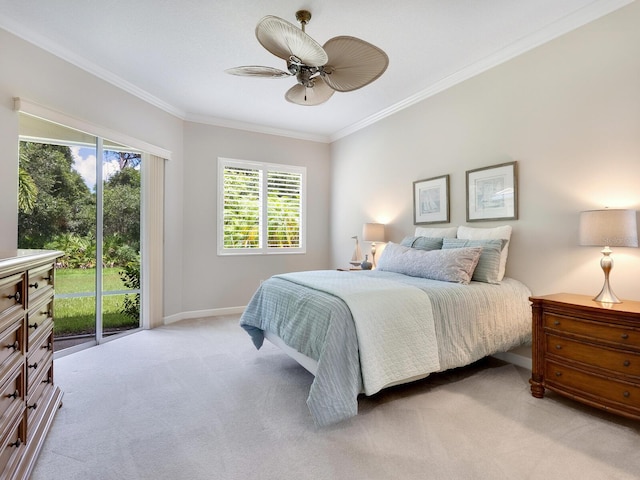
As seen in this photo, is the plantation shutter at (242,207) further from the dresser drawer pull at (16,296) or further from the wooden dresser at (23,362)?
the dresser drawer pull at (16,296)

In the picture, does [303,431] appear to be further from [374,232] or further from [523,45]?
[523,45]

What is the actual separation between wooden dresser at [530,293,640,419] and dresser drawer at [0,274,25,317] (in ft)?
10.1

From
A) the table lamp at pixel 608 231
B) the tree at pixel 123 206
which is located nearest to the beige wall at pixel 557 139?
the table lamp at pixel 608 231

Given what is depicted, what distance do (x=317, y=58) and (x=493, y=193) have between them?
2.15 m

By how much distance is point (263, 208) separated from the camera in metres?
5.29

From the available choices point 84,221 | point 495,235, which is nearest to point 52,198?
point 84,221

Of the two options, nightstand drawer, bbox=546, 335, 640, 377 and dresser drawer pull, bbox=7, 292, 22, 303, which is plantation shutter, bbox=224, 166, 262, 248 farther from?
nightstand drawer, bbox=546, 335, 640, 377

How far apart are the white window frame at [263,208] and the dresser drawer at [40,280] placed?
9.21ft

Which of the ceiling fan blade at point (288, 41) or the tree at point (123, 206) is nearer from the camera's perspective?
the ceiling fan blade at point (288, 41)

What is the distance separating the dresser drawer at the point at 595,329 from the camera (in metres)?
1.96

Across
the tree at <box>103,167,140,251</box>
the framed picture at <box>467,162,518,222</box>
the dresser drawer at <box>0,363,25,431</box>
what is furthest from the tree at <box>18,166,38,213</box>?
the framed picture at <box>467,162,518,222</box>

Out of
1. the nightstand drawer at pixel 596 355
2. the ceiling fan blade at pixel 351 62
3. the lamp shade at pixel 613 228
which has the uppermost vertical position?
the ceiling fan blade at pixel 351 62

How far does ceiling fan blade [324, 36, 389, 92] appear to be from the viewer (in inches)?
84.4

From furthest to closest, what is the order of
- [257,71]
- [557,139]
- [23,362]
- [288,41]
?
[557,139]
[257,71]
[288,41]
[23,362]
